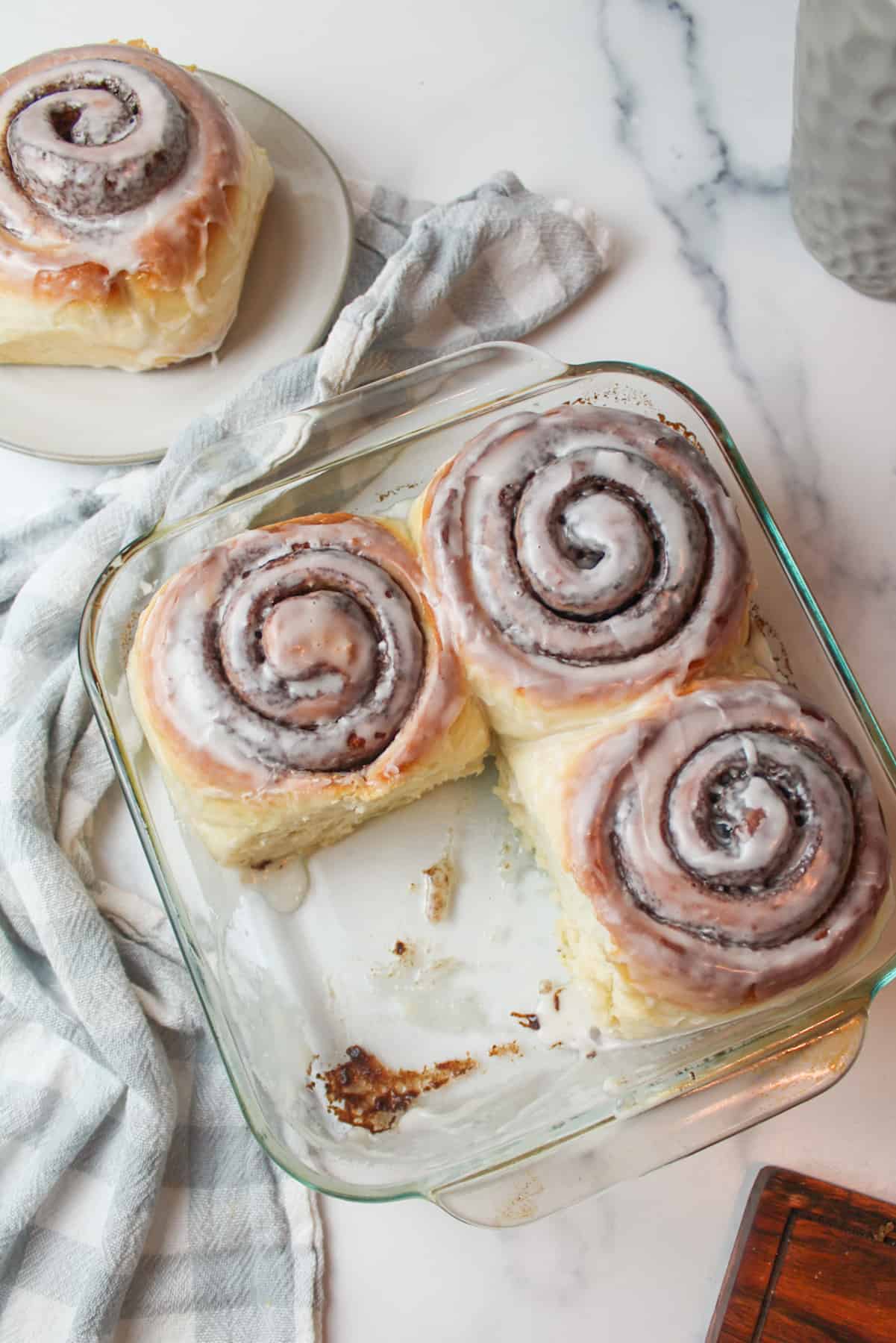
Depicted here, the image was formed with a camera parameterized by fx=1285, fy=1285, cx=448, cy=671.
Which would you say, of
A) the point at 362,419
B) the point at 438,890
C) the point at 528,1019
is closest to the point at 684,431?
the point at 362,419

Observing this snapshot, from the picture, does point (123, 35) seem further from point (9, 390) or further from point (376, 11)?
point (9, 390)

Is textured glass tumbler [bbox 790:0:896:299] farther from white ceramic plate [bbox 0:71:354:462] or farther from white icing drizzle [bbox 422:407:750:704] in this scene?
white ceramic plate [bbox 0:71:354:462]

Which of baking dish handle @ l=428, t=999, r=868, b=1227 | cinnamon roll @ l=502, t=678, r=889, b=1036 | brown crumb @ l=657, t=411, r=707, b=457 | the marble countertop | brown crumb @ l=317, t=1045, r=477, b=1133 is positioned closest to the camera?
cinnamon roll @ l=502, t=678, r=889, b=1036

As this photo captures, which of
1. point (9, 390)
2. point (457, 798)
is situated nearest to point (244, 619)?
point (457, 798)

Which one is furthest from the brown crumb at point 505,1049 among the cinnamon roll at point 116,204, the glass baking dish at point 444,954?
the cinnamon roll at point 116,204

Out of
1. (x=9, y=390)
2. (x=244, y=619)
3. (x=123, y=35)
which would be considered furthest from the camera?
(x=123, y=35)

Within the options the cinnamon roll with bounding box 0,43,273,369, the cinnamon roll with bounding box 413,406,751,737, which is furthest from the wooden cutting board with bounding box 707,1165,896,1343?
the cinnamon roll with bounding box 0,43,273,369
